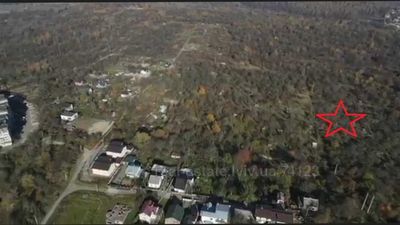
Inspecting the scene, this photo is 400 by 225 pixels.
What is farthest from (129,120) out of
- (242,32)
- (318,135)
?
(242,32)

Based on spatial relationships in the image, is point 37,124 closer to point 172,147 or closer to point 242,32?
point 172,147

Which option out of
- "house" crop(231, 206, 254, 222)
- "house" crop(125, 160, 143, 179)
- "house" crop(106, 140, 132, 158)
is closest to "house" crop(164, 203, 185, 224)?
"house" crop(231, 206, 254, 222)

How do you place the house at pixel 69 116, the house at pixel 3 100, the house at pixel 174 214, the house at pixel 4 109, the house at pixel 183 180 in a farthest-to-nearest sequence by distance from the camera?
the house at pixel 3 100
the house at pixel 69 116
the house at pixel 4 109
the house at pixel 183 180
the house at pixel 174 214

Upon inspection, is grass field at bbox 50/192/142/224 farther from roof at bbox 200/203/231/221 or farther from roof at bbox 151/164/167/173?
roof at bbox 200/203/231/221

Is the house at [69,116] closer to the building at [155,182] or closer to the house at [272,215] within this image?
the building at [155,182]

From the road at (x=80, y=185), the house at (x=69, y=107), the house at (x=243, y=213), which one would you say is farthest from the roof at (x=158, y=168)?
the house at (x=69, y=107)
